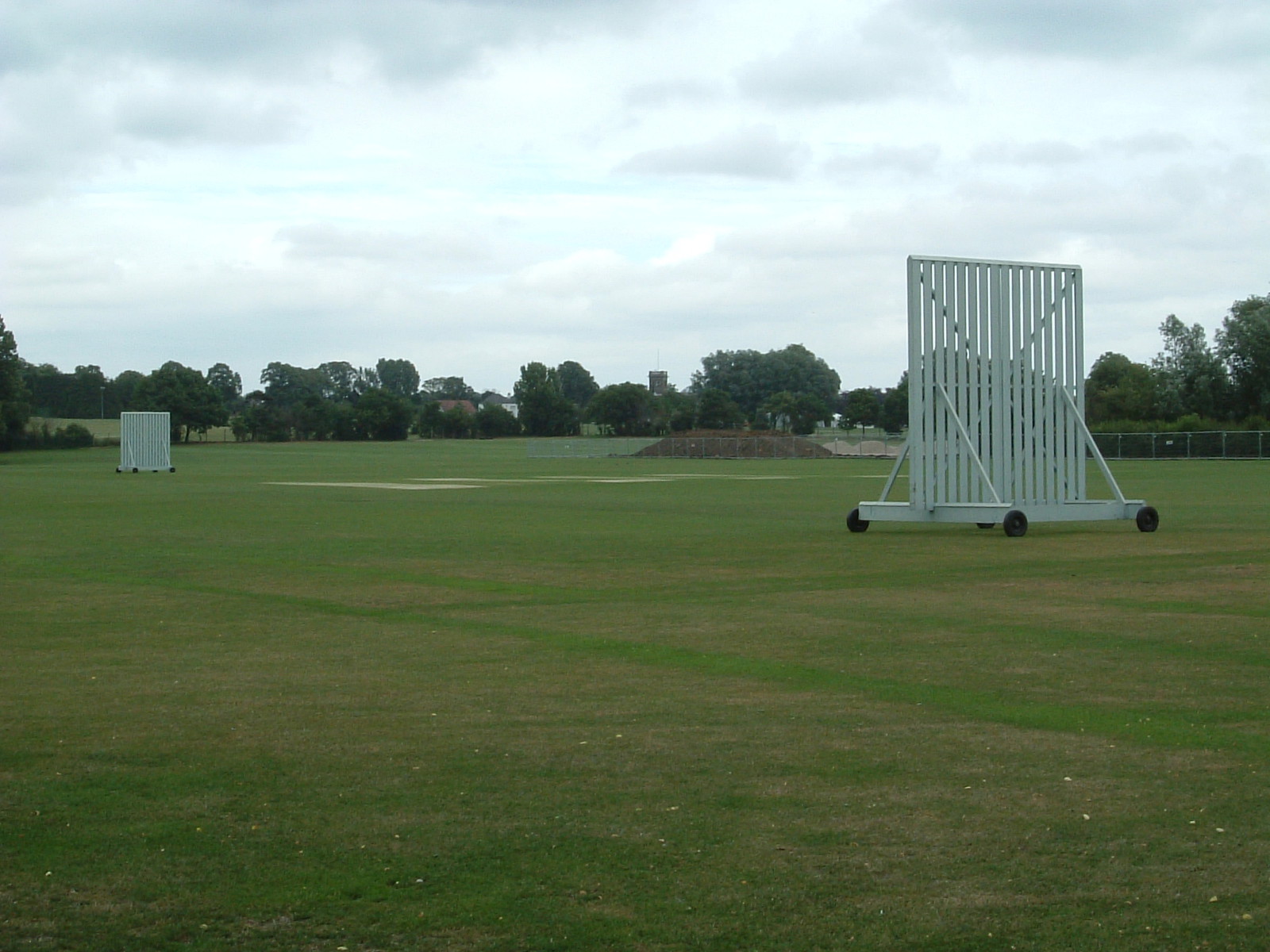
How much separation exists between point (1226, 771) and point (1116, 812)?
1121mm

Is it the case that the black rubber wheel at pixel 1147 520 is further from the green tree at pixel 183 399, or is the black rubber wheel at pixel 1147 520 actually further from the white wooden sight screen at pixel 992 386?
the green tree at pixel 183 399

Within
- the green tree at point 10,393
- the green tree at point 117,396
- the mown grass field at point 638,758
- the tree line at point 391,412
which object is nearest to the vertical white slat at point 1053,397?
the mown grass field at point 638,758

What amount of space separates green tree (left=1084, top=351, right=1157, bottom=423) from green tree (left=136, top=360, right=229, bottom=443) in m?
85.1

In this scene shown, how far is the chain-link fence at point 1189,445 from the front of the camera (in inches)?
3290

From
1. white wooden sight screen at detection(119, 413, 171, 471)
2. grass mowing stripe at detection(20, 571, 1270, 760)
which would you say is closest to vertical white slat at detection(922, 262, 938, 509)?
grass mowing stripe at detection(20, 571, 1270, 760)

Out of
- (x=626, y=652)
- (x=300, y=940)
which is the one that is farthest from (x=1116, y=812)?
(x=626, y=652)

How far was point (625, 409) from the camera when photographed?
16138 centimetres

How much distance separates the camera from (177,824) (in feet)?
22.3

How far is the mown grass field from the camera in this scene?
5.59 metres

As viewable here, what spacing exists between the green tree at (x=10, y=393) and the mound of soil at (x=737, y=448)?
48112mm

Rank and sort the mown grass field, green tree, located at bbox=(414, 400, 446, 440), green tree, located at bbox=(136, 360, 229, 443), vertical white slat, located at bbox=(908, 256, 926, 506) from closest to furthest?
the mown grass field → vertical white slat, located at bbox=(908, 256, 926, 506) → green tree, located at bbox=(136, 360, 229, 443) → green tree, located at bbox=(414, 400, 446, 440)

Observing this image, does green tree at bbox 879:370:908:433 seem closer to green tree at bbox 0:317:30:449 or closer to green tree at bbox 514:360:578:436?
green tree at bbox 514:360:578:436

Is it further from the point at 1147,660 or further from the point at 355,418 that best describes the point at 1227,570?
the point at 355,418

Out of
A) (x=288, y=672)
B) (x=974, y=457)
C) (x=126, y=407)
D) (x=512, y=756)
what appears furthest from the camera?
(x=126, y=407)
